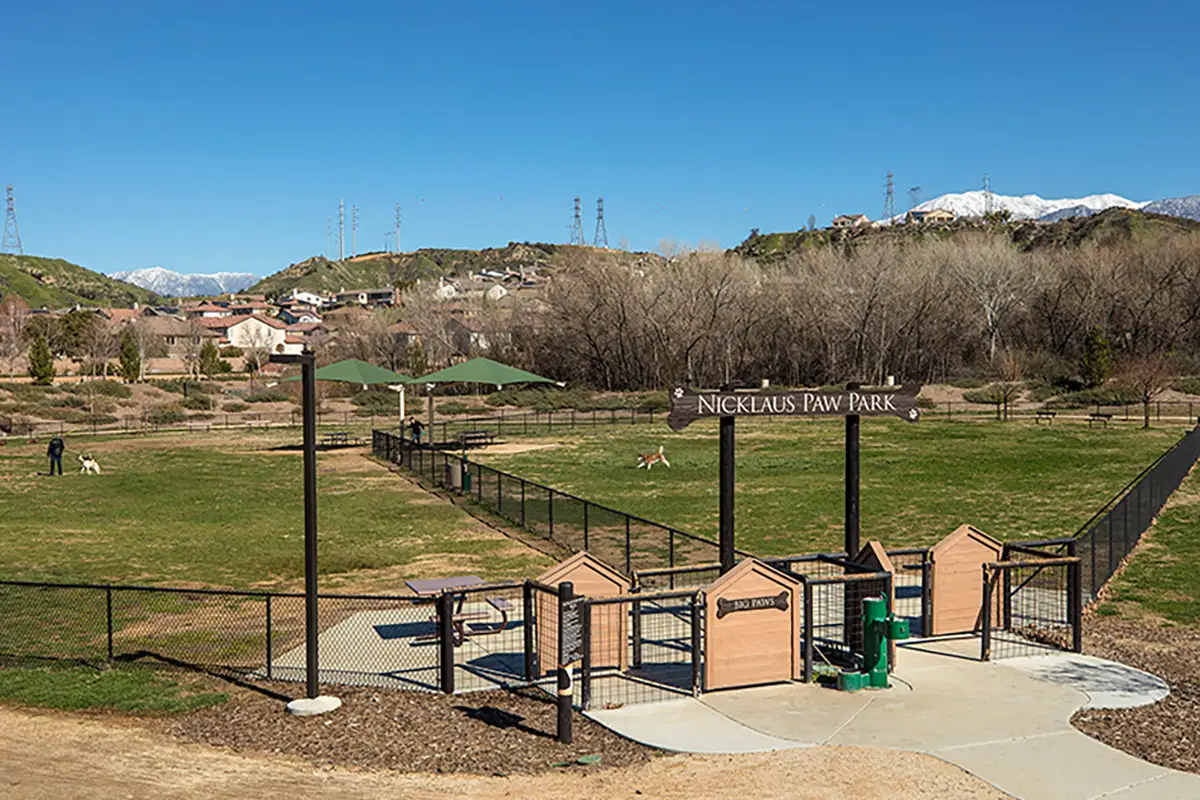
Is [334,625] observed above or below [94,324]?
below

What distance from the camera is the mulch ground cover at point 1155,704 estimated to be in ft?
33.2

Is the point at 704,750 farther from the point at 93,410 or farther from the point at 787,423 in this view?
the point at 93,410

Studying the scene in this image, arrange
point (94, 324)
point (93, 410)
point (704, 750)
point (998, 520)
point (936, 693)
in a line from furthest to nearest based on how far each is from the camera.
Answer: point (94, 324) < point (93, 410) < point (998, 520) < point (936, 693) < point (704, 750)

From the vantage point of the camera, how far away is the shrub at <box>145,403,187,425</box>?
6230 centimetres

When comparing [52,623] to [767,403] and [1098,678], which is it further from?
[1098,678]

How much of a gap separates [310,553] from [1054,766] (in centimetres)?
769

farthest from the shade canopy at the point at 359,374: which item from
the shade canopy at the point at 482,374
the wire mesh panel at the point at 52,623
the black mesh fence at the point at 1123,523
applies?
the black mesh fence at the point at 1123,523

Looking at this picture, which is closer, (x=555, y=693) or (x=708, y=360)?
(x=555, y=693)

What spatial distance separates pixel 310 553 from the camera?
1221 cm

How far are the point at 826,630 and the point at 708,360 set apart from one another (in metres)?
73.2

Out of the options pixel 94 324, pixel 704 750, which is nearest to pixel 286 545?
pixel 704 750

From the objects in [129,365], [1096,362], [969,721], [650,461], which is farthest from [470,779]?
[129,365]

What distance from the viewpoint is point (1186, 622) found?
50.5 feet

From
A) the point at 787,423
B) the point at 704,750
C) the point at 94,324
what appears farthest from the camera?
the point at 94,324
